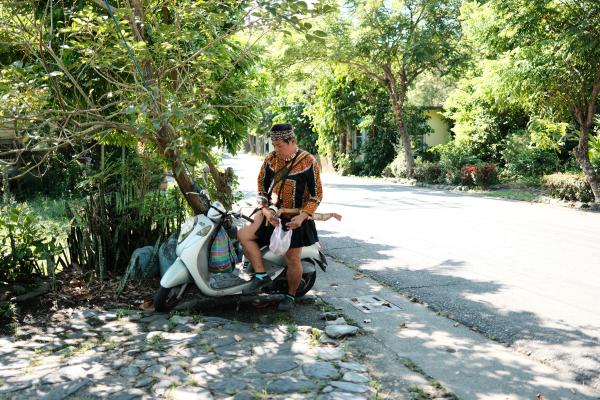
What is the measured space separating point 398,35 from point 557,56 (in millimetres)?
10507

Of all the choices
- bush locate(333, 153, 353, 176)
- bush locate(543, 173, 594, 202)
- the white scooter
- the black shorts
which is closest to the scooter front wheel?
the white scooter

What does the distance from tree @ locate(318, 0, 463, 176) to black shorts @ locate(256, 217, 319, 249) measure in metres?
18.4

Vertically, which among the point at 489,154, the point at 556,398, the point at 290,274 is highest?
the point at 489,154

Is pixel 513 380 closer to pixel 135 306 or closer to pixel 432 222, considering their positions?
pixel 135 306

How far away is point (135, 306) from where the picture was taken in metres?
5.22

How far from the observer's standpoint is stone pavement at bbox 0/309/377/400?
3.38 meters

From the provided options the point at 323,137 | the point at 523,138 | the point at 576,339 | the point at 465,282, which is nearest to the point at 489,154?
the point at 523,138

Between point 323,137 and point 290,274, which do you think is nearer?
point 290,274

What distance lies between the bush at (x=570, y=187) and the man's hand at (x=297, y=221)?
499 inches

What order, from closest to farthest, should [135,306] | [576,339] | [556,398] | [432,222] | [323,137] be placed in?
[556,398] → [576,339] → [135,306] → [432,222] → [323,137]

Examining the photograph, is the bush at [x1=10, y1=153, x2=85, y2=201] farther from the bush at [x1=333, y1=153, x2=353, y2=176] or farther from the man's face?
the bush at [x1=333, y1=153, x2=353, y2=176]

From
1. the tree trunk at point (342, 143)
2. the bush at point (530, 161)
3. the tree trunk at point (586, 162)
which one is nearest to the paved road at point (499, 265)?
the tree trunk at point (586, 162)

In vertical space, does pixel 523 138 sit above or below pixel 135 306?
above

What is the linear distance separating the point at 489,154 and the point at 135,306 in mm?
21392
